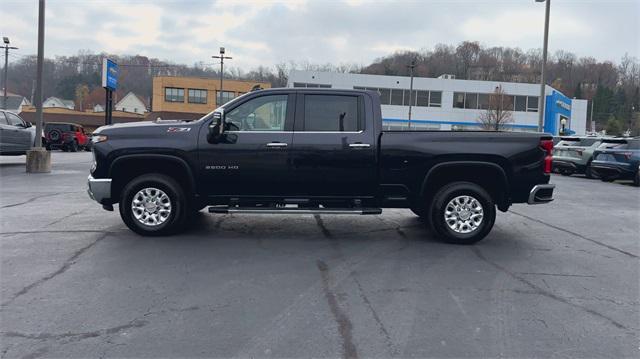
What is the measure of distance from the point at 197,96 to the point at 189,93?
1.19 meters

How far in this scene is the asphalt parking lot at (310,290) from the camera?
13.2 ft

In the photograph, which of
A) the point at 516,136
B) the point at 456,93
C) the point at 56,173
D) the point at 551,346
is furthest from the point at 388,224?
the point at 456,93

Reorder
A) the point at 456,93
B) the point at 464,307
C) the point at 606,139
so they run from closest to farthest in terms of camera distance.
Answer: the point at 464,307
the point at 606,139
the point at 456,93

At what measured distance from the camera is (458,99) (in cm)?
6425

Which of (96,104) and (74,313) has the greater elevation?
(96,104)

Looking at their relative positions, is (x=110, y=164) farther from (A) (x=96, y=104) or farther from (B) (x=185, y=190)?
(A) (x=96, y=104)

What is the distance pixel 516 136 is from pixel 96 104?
117095 mm

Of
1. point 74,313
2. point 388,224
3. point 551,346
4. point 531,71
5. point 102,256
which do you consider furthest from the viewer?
point 531,71

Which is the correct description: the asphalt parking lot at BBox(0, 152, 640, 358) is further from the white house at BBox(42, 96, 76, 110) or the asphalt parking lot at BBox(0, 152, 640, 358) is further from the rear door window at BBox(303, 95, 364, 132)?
the white house at BBox(42, 96, 76, 110)

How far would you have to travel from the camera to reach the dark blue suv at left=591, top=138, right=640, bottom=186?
56.5ft

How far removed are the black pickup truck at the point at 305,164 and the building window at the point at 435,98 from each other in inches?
2293

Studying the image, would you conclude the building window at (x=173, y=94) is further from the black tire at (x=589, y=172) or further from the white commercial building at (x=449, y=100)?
the black tire at (x=589, y=172)

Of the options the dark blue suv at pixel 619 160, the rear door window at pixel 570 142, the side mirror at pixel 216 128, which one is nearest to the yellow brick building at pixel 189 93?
the rear door window at pixel 570 142

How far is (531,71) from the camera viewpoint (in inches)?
3570
